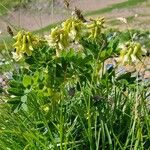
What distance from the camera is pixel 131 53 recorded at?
4.25 meters

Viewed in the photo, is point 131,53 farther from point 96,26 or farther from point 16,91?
point 16,91

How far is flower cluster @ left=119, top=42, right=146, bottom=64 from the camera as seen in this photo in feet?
13.9

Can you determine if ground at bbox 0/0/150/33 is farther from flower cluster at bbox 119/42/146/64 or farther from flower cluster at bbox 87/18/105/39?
flower cluster at bbox 119/42/146/64

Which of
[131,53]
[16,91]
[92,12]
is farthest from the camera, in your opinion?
[92,12]

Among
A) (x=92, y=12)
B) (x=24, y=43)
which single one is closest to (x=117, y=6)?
(x=92, y=12)

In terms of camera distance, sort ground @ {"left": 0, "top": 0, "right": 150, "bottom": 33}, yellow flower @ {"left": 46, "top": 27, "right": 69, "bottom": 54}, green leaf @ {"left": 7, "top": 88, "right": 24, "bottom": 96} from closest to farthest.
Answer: yellow flower @ {"left": 46, "top": 27, "right": 69, "bottom": 54} < green leaf @ {"left": 7, "top": 88, "right": 24, "bottom": 96} < ground @ {"left": 0, "top": 0, "right": 150, "bottom": 33}

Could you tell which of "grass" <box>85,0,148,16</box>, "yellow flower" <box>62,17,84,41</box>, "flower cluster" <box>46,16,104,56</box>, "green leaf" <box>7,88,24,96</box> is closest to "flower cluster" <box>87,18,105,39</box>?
"flower cluster" <box>46,16,104,56</box>

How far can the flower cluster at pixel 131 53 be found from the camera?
4230 millimetres

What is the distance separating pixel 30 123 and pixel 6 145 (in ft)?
0.77

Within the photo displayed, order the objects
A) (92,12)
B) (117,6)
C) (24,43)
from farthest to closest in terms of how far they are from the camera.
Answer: (92,12), (117,6), (24,43)

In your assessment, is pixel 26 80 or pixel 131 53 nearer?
pixel 131 53

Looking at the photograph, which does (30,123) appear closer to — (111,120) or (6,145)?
(6,145)

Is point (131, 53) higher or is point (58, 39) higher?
point (58, 39)

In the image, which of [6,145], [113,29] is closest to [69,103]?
[6,145]
